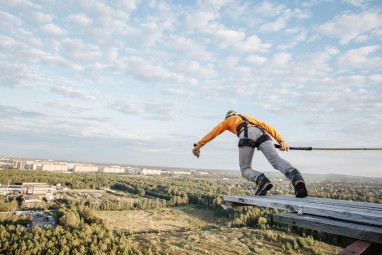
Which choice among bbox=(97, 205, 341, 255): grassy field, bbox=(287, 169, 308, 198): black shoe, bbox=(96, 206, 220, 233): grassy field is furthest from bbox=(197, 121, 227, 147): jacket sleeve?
bbox=(96, 206, 220, 233): grassy field

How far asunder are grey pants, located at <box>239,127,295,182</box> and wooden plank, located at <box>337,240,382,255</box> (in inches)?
126

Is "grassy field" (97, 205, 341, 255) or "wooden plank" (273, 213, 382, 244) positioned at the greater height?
"wooden plank" (273, 213, 382, 244)

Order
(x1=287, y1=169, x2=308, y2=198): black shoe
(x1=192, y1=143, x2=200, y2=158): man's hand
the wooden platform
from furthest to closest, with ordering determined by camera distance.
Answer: (x1=192, y1=143, x2=200, y2=158): man's hand, (x1=287, y1=169, x2=308, y2=198): black shoe, the wooden platform

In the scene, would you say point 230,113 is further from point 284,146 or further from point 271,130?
point 284,146

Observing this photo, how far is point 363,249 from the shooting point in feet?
9.19

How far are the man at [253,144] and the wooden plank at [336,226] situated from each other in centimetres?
199

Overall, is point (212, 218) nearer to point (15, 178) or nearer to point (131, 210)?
point (131, 210)

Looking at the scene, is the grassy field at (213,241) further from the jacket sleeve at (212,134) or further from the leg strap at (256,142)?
the leg strap at (256,142)

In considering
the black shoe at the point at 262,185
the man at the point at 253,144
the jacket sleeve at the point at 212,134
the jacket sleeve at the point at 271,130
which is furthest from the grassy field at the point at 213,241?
the black shoe at the point at 262,185

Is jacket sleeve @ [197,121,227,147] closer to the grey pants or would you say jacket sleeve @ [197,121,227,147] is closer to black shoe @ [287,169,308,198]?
the grey pants

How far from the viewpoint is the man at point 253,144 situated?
6062 mm

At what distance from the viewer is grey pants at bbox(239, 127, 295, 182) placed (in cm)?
639

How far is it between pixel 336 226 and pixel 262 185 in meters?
2.88

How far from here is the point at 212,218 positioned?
87250 mm
